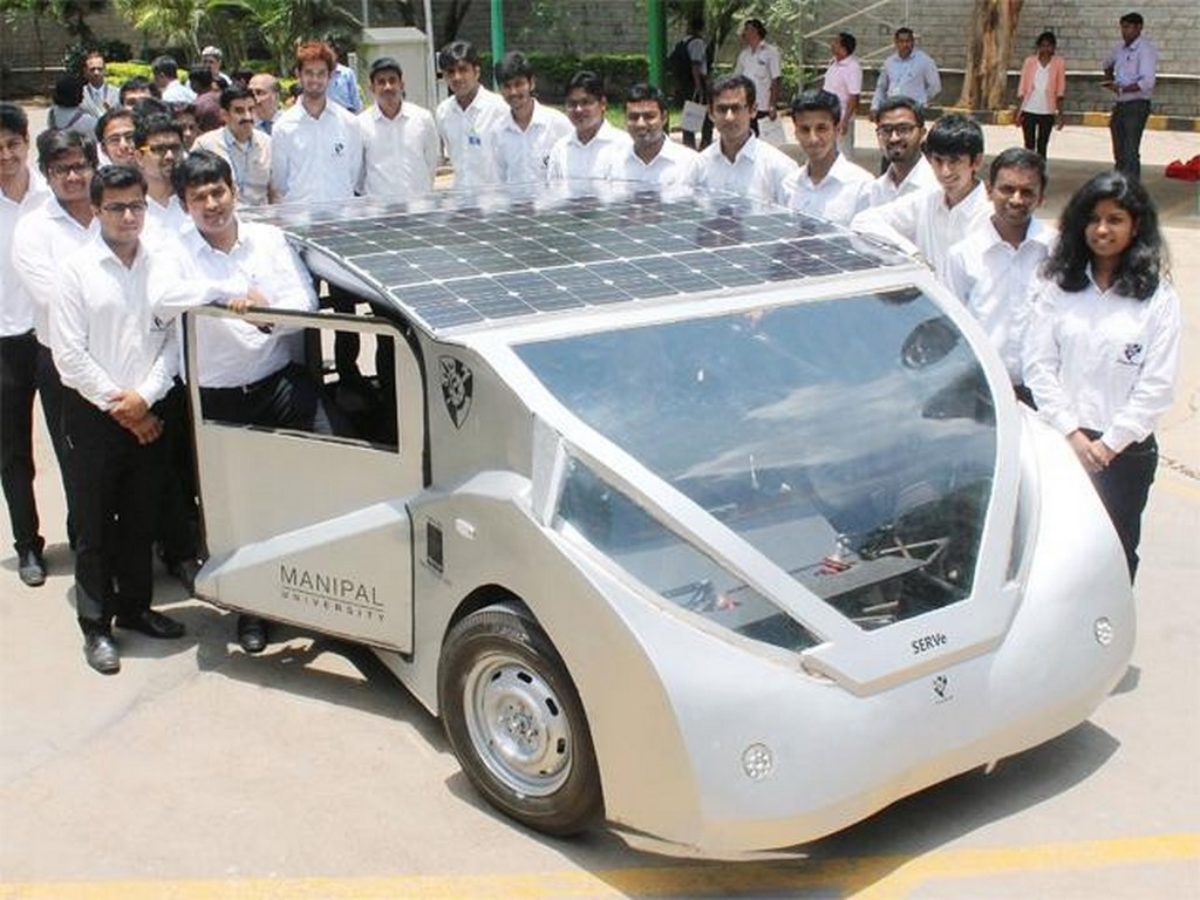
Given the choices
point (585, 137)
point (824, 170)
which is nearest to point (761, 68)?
point (585, 137)

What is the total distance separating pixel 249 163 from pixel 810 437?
17.2 feet

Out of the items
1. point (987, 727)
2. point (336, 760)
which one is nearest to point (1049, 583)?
point (987, 727)

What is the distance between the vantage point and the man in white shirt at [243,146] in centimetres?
820

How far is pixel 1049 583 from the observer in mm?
4055

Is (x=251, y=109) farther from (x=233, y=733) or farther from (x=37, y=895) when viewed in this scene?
(x=37, y=895)

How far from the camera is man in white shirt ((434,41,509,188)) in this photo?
8469mm

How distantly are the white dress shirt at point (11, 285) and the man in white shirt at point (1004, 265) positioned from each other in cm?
366

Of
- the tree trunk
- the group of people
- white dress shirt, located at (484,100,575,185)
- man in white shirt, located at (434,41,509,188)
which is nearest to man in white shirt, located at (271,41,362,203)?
man in white shirt, located at (434,41,509,188)

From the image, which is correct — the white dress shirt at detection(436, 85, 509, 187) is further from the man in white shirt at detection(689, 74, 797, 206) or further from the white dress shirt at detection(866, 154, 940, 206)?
the white dress shirt at detection(866, 154, 940, 206)

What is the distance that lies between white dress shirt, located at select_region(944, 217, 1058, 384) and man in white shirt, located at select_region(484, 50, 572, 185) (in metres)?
3.39

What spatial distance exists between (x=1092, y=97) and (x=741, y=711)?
69.9 ft

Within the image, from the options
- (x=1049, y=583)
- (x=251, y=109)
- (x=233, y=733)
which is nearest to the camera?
(x=1049, y=583)

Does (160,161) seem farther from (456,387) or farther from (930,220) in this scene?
(930,220)

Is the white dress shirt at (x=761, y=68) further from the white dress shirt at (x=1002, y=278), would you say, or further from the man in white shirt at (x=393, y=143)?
the white dress shirt at (x=1002, y=278)
